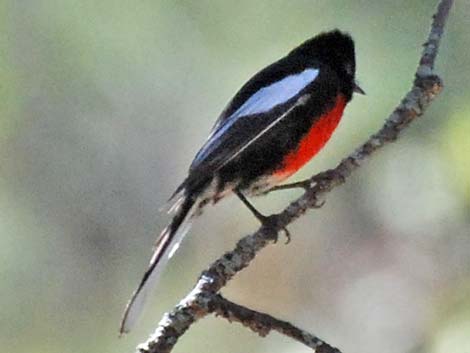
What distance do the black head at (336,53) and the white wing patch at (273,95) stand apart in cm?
12

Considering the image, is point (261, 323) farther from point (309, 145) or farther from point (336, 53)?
point (336, 53)

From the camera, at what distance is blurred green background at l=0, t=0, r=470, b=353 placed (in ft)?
8.48

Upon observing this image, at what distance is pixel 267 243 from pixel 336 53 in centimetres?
79

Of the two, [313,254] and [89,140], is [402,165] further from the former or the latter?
[89,140]

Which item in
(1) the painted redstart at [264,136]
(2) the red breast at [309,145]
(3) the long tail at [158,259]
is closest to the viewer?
(3) the long tail at [158,259]

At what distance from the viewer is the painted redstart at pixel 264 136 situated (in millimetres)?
1806

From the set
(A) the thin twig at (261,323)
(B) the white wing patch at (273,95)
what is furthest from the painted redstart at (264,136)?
(A) the thin twig at (261,323)

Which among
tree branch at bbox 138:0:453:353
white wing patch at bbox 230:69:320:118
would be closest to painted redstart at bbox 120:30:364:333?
white wing patch at bbox 230:69:320:118

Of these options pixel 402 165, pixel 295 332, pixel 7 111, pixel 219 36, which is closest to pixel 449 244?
pixel 402 165

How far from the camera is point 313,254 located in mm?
3045

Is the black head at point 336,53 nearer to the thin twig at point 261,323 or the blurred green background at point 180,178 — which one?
the blurred green background at point 180,178

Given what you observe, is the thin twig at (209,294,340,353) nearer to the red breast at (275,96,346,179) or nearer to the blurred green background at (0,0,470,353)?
the red breast at (275,96,346,179)

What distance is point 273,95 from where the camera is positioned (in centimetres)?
198

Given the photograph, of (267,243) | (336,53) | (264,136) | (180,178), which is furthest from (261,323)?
(180,178)
